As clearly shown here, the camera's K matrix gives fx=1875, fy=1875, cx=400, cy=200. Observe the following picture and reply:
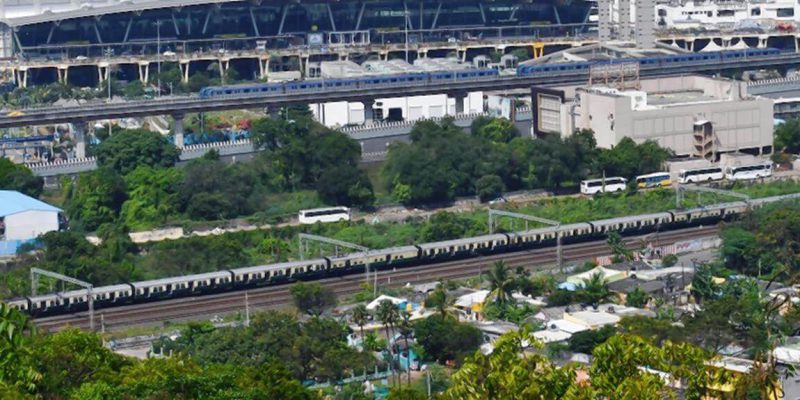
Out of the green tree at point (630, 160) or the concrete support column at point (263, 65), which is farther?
the concrete support column at point (263, 65)

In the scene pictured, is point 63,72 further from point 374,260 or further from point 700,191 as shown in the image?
point 374,260

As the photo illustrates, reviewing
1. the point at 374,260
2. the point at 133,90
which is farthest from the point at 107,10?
the point at 374,260

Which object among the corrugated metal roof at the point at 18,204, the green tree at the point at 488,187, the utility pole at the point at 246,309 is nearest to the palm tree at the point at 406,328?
the utility pole at the point at 246,309

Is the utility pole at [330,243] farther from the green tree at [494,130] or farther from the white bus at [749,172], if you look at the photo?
the green tree at [494,130]

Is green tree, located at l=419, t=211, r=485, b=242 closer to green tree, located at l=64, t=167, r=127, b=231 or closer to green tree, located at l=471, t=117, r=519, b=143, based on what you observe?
green tree, located at l=64, t=167, r=127, b=231

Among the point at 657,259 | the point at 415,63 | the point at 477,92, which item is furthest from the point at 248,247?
the point at 415,63

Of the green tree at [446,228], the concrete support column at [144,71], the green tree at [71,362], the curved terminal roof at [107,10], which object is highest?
the curved terminal roof at [107,10]

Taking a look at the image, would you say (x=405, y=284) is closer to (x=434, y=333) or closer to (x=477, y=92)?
(x=434, y=333)

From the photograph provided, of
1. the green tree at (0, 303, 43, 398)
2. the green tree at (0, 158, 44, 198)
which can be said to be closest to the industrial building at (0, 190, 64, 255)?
the green tree at (0, 158, 44, 198)
